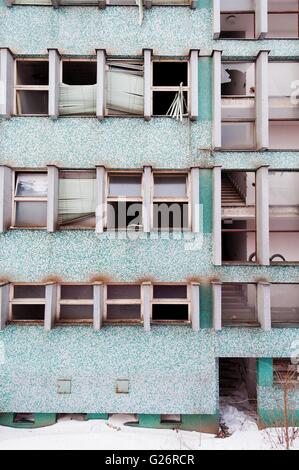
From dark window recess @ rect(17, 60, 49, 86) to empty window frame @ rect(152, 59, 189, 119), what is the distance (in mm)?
3085

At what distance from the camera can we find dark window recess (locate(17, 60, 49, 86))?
780cm

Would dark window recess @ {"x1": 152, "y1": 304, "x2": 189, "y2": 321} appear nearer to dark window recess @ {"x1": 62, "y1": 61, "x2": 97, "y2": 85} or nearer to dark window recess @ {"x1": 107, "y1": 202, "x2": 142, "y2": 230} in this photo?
dark window recess @ {"x1": 107, "y1": 202, "x2": 142, "y2": 230}

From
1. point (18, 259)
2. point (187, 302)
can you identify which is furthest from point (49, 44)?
point (187, 302)

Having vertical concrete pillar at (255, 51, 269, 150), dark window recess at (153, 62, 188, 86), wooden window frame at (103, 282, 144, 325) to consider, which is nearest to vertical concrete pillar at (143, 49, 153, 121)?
dark window recess at (153, 62, 188, 86)

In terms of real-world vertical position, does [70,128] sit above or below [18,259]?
above

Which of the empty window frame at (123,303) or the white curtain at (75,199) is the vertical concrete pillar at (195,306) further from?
the white curtain at (75,199)

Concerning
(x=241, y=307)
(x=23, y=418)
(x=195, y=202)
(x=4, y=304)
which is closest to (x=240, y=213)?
(x=195, y=202)

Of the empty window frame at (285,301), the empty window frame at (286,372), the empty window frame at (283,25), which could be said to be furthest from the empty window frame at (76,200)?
the empty window frame at (283,25)

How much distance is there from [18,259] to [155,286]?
3.51 metres

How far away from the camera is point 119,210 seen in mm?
7488

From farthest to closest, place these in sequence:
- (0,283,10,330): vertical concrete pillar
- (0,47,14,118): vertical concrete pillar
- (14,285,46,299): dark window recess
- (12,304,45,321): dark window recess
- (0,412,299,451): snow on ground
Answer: (12,304,45,321): dark window recess < (14,285,46,299): dark window recess < (0,47,14,118): vertical concrete pillar < (0,283,10,330): vertical concrete pillar < (0,412,299,451): snow on ground

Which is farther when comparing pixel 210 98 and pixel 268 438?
pixel 210 98
